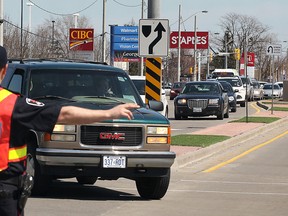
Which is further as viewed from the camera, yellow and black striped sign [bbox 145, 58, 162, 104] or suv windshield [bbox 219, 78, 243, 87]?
suv windshield [bbox 219, 78, 243, 87]

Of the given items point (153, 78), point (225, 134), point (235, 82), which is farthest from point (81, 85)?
point (235, 82)

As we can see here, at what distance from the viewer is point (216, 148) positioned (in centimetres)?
2039

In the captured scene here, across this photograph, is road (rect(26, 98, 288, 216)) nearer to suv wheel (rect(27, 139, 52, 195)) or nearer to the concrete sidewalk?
suv wheel (rect(27, 139, 52, 195))

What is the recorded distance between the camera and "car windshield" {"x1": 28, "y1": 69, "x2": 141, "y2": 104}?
11711 mm

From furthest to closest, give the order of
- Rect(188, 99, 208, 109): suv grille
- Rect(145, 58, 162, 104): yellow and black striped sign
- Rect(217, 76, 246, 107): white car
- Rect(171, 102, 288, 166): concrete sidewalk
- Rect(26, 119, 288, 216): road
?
Rect(217, 76, 246, 107): white car < Rect(188, 99, 208, 109): suv grille < Rect(145, 58, 162, 104): yellow and black striped sign < Rect(171, 102, 288, 166): concrete sidewalk < Rect(26, 119, 288, 216): road

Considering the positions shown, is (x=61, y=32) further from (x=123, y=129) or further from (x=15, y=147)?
(x=15, y=147)

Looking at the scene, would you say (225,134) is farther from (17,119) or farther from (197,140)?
(17,119)

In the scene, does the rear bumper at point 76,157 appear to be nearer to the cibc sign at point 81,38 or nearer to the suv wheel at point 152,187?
the suv wheel at point 152,187

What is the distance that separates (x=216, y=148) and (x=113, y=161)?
9771 millimetres

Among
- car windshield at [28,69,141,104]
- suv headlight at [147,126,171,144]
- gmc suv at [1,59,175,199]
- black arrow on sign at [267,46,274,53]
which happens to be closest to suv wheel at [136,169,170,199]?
gmc suv at [1,59,175,199]

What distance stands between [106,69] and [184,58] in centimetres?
11167

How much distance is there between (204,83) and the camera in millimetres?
35438

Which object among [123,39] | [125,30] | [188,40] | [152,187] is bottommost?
[152,187]

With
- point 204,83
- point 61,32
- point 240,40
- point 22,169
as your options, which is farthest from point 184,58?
point 22,169
